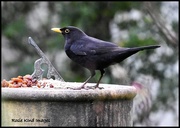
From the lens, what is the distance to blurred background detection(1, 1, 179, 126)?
27.7ft

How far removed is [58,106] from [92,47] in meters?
0.86

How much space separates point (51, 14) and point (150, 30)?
202 cm

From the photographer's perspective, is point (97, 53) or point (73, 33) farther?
point (73, 33)

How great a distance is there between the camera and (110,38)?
9.05 meters

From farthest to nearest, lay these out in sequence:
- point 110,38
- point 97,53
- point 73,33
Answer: point 110,38, point 73,33, point 97,53

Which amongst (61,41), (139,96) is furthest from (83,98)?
(61,41)

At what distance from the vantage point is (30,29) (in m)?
9.50

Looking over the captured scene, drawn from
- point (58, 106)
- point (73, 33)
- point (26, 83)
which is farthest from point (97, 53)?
point (58, 106)

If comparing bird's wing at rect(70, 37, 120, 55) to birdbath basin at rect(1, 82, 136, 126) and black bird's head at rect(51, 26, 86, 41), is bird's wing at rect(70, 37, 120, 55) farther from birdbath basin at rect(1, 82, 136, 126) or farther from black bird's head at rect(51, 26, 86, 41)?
birdbath basin at rect(1, 82, 136, 126)

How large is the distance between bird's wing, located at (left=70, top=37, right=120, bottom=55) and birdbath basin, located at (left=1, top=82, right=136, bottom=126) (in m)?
0.58

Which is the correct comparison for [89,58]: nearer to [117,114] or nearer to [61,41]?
[117,114]

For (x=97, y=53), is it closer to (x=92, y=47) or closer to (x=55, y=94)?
(x=92, y=47)

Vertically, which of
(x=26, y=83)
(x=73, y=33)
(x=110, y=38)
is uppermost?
(x=110, y=38)

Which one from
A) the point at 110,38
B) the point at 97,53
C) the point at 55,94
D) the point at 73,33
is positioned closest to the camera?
the point at 55,94
